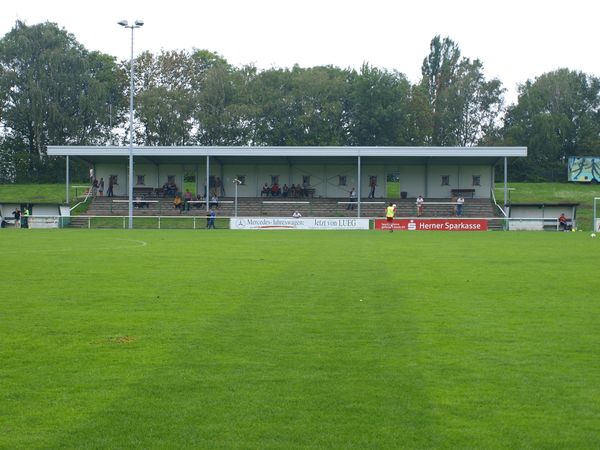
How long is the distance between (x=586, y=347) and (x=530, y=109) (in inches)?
3401

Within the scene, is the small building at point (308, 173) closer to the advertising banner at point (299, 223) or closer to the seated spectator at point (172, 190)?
the seated spectator at point (172, 190)

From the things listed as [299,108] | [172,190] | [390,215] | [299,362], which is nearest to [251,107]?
[299,108]

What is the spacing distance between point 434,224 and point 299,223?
343 inches

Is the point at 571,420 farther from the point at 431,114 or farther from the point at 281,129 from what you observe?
the point at 431,114

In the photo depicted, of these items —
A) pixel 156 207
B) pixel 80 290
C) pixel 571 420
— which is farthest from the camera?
pixel 156 207

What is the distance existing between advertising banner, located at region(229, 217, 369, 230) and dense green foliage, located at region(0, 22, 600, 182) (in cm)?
3384

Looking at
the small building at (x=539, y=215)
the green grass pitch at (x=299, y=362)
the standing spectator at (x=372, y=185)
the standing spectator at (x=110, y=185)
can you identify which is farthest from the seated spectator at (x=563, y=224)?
the green grass pitch at (x=299, y=362)

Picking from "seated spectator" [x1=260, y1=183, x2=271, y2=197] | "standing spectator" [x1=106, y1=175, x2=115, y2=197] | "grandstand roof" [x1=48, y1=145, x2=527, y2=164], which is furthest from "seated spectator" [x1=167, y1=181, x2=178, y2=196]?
"seated spectator" [x1=260, y1=183, x2=271, y2=197]

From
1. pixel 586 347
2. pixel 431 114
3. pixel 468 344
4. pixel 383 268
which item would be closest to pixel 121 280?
Answer: pixel 383 268

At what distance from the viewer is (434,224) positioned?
51.5m

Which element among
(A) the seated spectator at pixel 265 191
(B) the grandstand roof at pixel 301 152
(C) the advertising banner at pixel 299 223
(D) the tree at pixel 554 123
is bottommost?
(C) the advertising banner at pixel 299 223

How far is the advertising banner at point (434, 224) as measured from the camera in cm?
5144

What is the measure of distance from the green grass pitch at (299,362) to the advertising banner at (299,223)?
113 feet

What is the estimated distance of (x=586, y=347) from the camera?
366 inches
